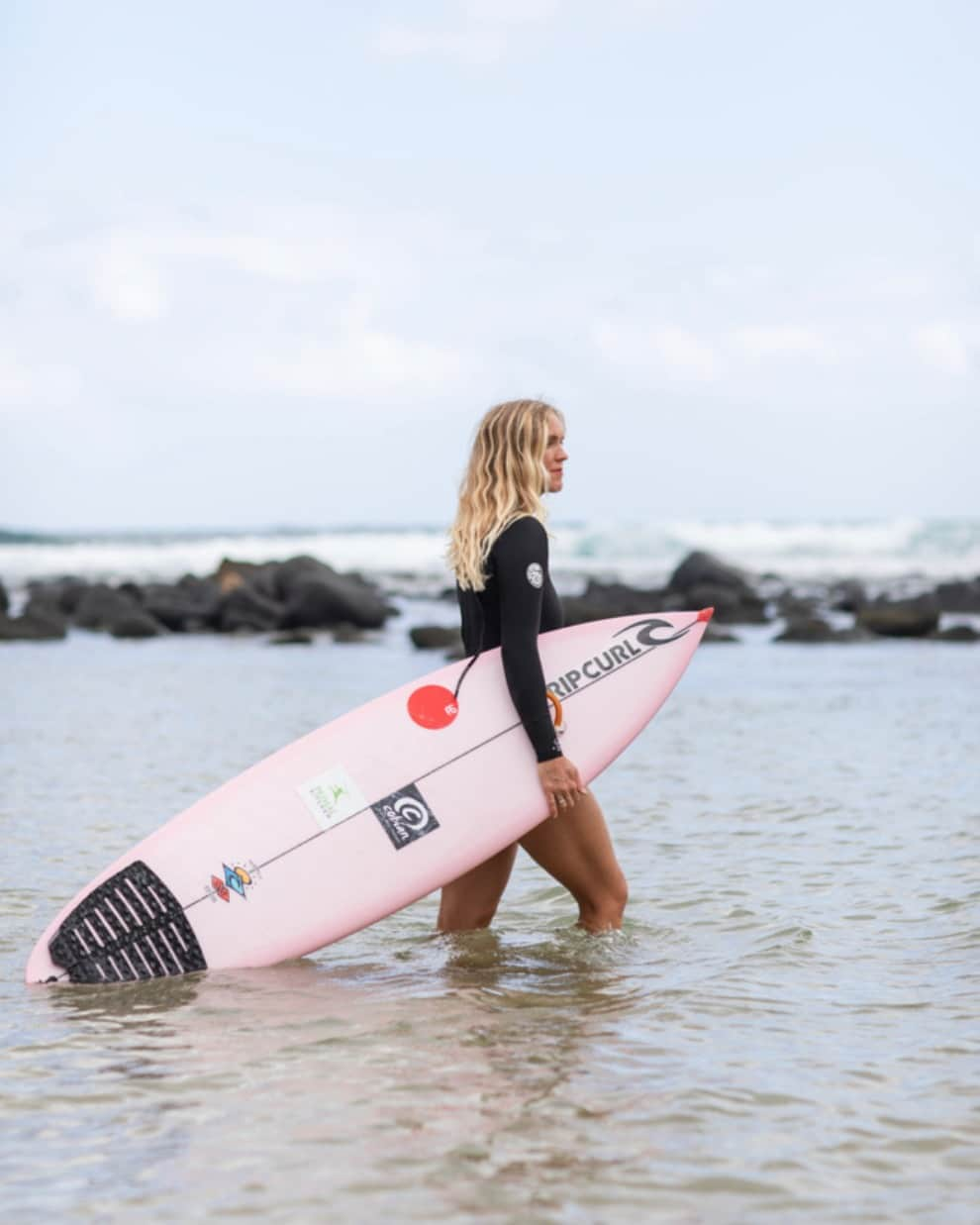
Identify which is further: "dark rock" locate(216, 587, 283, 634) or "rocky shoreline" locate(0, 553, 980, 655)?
"dark rock" locate(216, 587, 283, 634)

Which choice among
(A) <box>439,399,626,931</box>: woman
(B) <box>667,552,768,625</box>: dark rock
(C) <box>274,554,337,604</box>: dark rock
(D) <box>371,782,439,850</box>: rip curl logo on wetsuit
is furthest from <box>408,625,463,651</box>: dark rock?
(A) <box>439,399,626,931</box>: woman

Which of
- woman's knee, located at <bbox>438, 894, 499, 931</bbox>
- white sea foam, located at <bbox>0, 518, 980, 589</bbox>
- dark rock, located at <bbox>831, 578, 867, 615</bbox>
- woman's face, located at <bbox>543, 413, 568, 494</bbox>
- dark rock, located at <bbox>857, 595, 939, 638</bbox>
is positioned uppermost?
white sea foam, located at <bbox>0, 518, 980, 589</bbox>

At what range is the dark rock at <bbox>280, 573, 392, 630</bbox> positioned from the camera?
2281cm

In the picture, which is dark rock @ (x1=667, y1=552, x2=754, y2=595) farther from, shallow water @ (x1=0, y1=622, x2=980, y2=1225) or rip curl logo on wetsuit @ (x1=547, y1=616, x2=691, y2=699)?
rip curl logo on wetsuit @ (x1=547, y1=616, x2=691, y2=699)

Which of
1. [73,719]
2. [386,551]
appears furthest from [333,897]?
[386,551]

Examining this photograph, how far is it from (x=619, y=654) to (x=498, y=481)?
942mm

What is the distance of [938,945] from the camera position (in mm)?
5035

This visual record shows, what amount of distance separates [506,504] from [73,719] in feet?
25.9

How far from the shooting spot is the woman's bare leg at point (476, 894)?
483 centimetres

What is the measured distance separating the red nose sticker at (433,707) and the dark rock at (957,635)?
53.3 ft

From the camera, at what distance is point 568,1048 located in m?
3.91

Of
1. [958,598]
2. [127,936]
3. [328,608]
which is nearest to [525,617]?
[127,936]

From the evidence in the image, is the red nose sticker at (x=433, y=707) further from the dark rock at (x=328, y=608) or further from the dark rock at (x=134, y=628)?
the dark rock at (x=328, y=608)

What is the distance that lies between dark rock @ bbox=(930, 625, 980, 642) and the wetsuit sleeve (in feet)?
54.3
